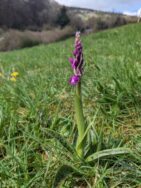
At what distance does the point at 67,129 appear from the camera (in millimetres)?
2432

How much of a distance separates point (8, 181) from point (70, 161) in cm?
31

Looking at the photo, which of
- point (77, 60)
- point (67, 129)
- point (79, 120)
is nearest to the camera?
point (77, 60)

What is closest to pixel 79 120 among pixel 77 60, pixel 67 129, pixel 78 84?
pixel 78 84

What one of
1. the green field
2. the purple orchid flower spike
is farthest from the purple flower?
the green field

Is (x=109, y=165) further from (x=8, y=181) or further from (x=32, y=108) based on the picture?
(x=32, y=108)

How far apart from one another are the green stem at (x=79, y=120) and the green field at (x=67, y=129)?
54mm


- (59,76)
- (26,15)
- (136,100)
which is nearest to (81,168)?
(136,100)

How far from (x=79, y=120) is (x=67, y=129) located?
0.52 metres

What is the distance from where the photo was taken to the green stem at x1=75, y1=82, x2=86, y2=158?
6.16ft

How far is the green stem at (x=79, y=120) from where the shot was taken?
6.16ft

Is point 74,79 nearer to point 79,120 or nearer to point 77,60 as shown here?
point 77,60

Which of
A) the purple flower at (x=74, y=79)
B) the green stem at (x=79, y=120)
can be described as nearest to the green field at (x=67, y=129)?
the green stem at (x=79, y=120)

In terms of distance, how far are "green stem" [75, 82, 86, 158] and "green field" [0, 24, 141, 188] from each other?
54 mm

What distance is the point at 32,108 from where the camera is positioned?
8.76 feet
